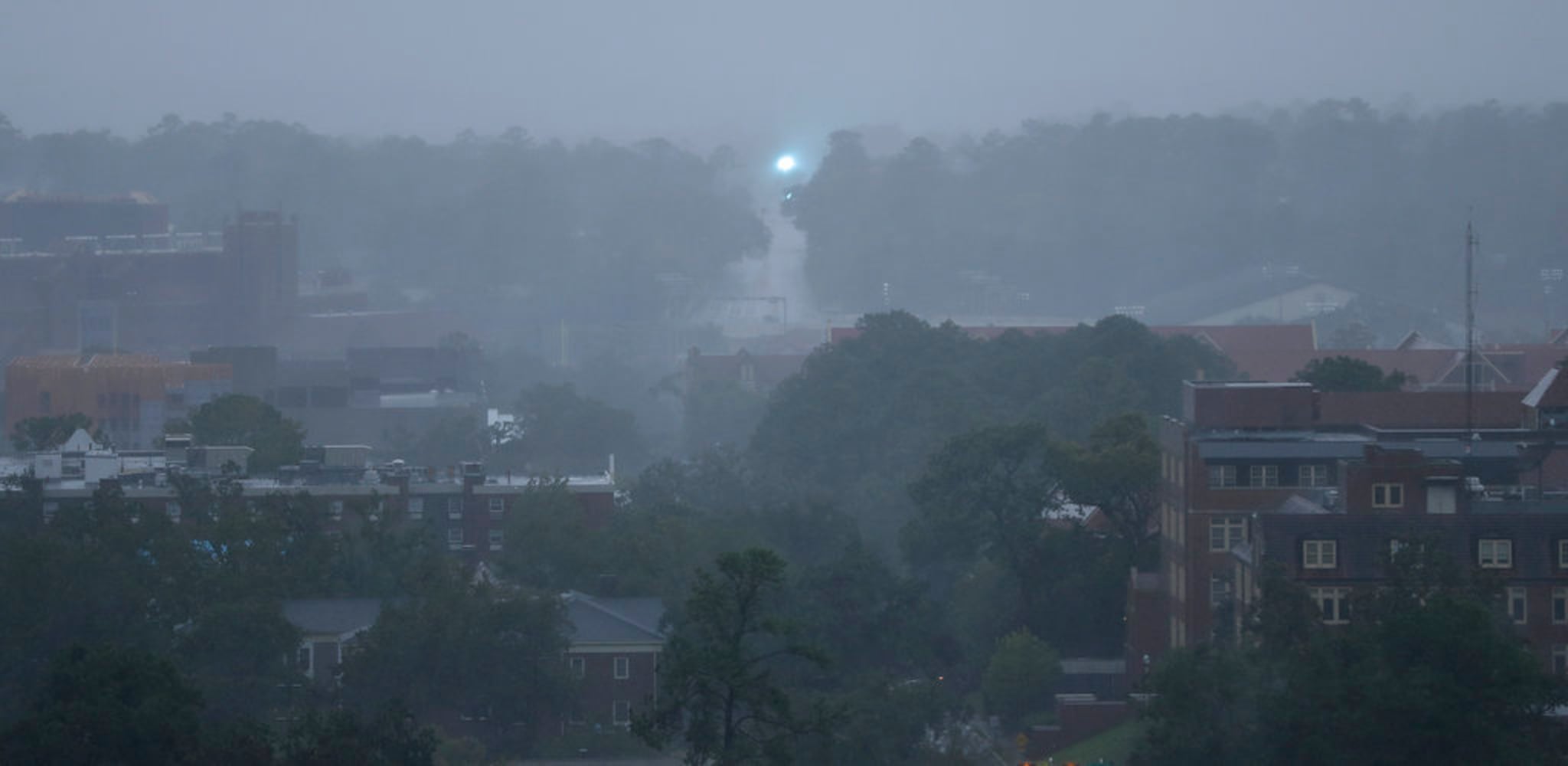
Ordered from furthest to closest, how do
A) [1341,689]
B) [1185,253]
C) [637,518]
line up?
[1185,253], [637,518], [1341,689]

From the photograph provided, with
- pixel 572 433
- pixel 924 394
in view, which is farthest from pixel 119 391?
pixel 924 394

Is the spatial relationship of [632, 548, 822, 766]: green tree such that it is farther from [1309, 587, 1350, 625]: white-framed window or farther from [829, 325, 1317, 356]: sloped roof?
[829, 325, 1317, 356]: sloped roof

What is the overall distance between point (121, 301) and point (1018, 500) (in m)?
34.3

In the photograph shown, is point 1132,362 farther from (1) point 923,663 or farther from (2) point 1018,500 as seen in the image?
(1) point 923,663

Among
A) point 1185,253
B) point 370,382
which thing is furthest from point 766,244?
point 370,382

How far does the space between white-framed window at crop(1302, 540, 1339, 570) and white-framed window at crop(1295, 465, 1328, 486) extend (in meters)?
1.72

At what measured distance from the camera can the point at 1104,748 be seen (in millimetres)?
15211

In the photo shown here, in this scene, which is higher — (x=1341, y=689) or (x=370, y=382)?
(x=370, y=382)

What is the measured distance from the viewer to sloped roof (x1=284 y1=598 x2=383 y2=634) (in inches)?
665

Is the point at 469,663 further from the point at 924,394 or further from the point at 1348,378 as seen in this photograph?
the point at 924,394

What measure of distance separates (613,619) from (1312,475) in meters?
4.92

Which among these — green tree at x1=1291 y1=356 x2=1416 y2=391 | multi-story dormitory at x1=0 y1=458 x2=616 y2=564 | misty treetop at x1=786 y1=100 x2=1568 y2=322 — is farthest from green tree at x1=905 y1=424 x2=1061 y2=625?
misty treetop at x1=786 y1=100 x2=1568 y2=322

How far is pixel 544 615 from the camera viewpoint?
16.0 metres

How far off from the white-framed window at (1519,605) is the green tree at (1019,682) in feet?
11.3
